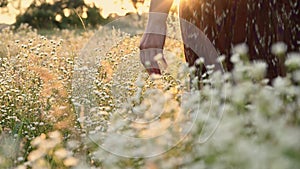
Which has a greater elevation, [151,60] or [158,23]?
[158,23]

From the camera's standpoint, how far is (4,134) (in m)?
3.64

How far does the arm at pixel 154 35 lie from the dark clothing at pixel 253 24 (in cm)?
14

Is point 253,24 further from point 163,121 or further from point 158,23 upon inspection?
point 163,121

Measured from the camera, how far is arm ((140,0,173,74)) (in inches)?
116

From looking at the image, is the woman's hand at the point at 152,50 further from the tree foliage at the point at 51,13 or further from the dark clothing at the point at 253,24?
the tree foliage at the point at 51,13

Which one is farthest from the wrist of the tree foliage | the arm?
the tree foliage

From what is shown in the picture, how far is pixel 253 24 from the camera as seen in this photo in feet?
9.57

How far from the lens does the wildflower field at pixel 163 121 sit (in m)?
1.72

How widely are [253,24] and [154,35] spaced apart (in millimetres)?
425

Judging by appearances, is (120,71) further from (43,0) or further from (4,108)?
(43,0)

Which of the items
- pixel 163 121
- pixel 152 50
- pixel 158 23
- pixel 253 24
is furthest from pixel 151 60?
pixel 163 121

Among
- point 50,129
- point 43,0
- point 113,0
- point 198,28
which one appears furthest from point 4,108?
point 43,0

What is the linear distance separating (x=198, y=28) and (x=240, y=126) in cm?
131

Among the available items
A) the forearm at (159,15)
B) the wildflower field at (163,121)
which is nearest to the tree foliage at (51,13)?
the wildflower field at (163,121)
